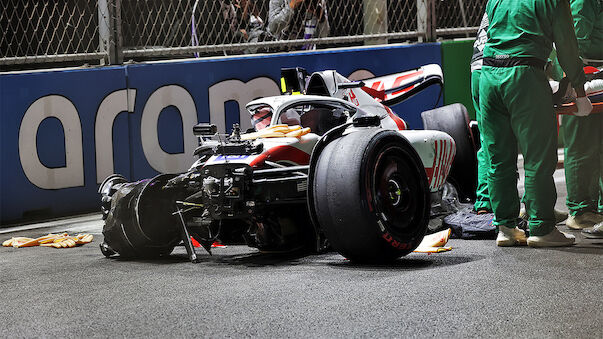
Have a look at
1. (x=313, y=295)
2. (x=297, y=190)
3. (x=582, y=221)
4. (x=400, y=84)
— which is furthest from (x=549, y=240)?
(x=400, y=84)

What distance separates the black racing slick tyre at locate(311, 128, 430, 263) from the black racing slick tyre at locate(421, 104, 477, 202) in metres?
1.94

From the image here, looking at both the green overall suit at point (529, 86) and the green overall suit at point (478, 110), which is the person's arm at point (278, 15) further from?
the green overall suit at point (529, 86)

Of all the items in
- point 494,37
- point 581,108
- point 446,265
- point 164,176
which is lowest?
point 446,265

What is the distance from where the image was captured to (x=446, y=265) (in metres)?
5.88

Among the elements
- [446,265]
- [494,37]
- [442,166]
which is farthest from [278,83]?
[446,265]

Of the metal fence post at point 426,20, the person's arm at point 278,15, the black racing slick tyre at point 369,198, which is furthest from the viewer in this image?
the metal fence post at point 426,20

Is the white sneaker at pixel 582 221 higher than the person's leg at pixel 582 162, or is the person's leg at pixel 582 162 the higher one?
the person's leg at pixel 582 162

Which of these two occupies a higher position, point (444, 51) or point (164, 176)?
point (444, 51)

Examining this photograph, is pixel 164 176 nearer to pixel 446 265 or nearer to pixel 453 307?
pixel 446 265

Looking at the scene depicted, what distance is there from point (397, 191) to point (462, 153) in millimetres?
2115

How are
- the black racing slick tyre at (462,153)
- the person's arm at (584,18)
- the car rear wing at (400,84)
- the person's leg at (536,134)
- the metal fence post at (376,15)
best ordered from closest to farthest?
1. the person's leg at (536,134)
2. the person's arm at (584,18)
3. the black racing slick tyre at (462,153)
4. the car rear wing at (400,84)
5. the metal fence post at (376,15)

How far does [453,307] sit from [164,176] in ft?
8.99

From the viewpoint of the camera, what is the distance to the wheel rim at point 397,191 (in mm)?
6004

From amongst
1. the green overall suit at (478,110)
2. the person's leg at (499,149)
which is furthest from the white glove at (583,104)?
the green overall suit at (478,110)
